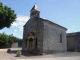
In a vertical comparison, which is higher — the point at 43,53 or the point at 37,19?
the point at 37,19

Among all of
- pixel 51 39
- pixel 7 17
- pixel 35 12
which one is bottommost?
pixel 51 39

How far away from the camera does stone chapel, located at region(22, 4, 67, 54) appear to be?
1102 centimetres

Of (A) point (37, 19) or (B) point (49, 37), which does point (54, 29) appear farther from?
(A) point (37, 19)

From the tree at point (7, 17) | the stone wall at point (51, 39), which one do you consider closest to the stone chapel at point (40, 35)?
the stone wall at point (51, 39)

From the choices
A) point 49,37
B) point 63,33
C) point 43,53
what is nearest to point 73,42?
point 63,33

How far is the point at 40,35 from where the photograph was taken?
443 inches

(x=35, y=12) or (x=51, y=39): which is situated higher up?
(x=35, y=12)

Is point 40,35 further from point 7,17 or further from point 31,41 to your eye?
point 7,17

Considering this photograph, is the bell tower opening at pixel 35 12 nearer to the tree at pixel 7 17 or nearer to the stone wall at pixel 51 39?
the stone wall at pixel 51 39

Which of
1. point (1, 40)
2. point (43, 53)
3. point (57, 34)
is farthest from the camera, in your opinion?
point (1, 40)

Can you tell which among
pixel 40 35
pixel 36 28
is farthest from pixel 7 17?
pixel 40 35

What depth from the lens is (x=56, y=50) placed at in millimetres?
12750

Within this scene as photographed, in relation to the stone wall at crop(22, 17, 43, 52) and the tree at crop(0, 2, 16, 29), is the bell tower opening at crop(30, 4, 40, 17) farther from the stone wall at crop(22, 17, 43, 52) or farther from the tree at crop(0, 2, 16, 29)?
the tree at crop(0, 2, 16, 29)

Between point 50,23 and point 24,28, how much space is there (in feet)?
18.9
